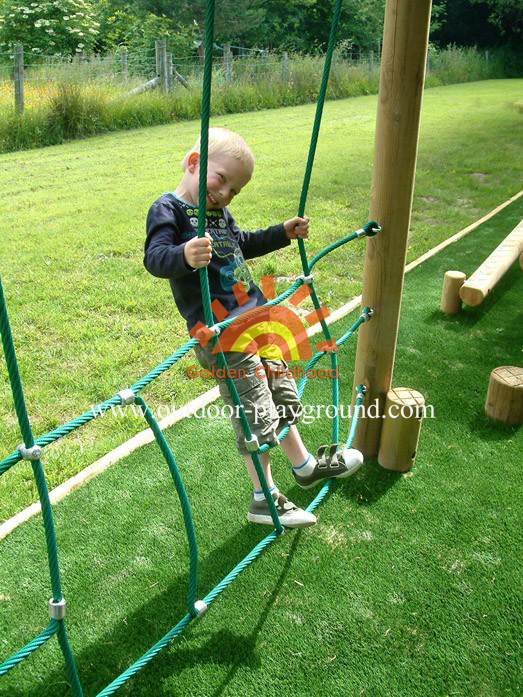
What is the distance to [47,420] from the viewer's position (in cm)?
270

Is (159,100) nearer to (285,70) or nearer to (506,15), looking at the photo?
(285,70)

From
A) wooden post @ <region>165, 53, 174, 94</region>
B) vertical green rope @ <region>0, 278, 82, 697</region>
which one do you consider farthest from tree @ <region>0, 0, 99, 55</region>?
vertical green rope @ <region>0, 278, 82, 697</region>

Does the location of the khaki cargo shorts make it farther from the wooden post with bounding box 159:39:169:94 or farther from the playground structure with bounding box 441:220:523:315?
the wooden post with bounding box 159:39:169:94

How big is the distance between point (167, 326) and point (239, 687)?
2.24 metres

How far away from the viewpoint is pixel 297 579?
75.0 inches

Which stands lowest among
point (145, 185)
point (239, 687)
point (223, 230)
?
point (239, 687)

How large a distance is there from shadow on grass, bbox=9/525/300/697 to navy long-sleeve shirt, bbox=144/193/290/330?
2.87ft

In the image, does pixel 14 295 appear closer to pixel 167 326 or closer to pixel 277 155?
pixel 167 326

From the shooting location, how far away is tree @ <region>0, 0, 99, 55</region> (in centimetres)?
1573

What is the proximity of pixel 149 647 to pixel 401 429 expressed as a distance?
3.84 ft

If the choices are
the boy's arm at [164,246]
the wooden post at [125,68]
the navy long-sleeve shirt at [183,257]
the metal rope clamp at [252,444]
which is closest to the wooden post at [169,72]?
the wooden post at [125,68]

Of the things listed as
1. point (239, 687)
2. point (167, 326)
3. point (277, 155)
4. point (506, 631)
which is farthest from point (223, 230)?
point (277, 155)

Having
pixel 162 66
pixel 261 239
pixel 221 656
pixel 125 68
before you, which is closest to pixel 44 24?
pixel 125 68

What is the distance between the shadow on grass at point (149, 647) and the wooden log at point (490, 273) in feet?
6.50
